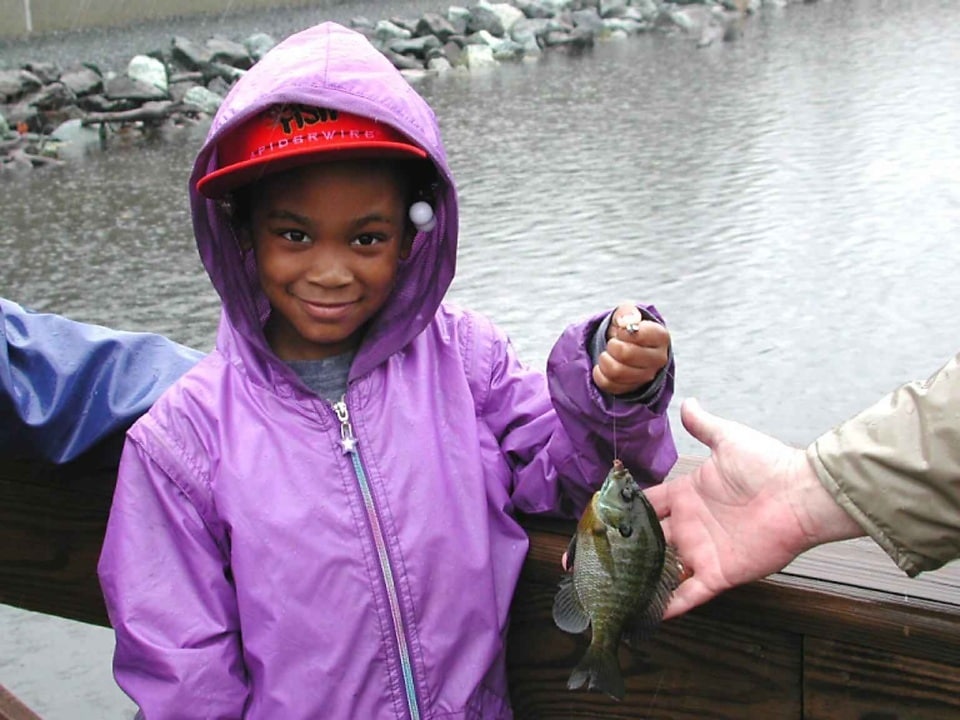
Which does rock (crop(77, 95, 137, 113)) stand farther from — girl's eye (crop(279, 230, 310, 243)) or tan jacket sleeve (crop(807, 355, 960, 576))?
tan jacket sleeve (crop(807, 355, 960, 576))

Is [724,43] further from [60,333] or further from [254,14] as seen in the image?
[60,333]

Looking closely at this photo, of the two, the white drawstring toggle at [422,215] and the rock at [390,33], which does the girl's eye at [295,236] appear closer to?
the white drawstring toggle at [422,215]

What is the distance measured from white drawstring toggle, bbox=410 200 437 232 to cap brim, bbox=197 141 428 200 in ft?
0.28

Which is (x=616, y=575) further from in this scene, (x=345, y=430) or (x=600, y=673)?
(x=345, y=430)

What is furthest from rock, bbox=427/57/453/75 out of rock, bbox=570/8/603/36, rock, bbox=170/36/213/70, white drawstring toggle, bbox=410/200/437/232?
white drawstring toggle, bbox=410/200/437/232

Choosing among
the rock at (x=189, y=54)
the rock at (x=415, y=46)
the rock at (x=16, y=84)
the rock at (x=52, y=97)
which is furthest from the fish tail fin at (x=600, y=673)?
the rock at (x=415, y=46)

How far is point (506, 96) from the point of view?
46.7ft

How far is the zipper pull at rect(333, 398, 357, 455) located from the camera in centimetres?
199

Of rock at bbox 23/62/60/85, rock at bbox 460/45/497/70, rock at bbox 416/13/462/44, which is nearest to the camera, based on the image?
rock at bbox 23/62/60/85

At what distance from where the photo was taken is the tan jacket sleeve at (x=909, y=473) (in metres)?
1.57

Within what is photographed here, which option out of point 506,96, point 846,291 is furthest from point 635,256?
point 506,96

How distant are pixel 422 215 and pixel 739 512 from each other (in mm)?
740

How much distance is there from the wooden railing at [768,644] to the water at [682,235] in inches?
81.7

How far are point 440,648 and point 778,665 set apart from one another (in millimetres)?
533
